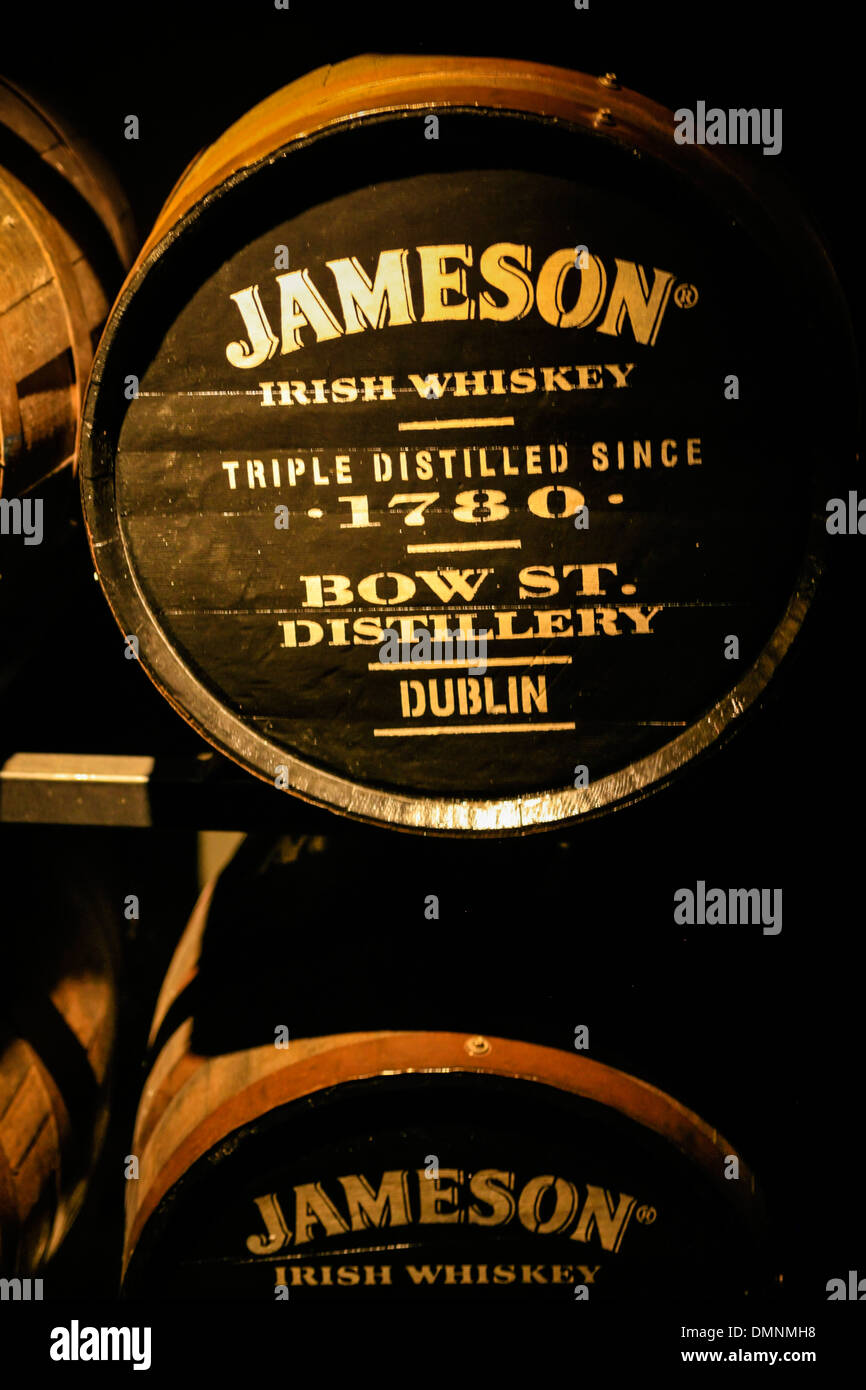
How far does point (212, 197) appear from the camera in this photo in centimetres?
100

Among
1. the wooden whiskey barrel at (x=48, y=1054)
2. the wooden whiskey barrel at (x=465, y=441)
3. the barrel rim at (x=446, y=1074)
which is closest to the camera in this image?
the wooden whiskey barrel at (x=465, y=441)

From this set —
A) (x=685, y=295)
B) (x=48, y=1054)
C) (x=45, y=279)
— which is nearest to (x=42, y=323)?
(x=45, y=279)

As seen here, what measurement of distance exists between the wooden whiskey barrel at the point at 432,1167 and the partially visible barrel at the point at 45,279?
93 cm

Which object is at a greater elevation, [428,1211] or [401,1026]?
[401,1026]

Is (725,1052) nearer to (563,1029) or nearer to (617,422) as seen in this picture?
(563,1029)

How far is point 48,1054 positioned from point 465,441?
1.32 metres

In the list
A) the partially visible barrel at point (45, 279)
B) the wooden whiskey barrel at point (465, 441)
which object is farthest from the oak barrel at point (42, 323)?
the wooden whiskey barrel at point (465, 441)

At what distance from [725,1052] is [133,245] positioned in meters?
1.72

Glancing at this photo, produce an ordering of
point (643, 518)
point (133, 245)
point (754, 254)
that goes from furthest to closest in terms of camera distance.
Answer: point (133, 245) < point (643, 518) < point (754, 254)

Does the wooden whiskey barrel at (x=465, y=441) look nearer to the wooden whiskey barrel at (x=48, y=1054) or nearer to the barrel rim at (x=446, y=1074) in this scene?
the barrel rim at (x=446, y=1074)

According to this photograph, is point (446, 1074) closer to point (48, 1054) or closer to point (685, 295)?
point (48, 1054)

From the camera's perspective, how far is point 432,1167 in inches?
50.8

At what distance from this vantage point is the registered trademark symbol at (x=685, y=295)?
1045mm
